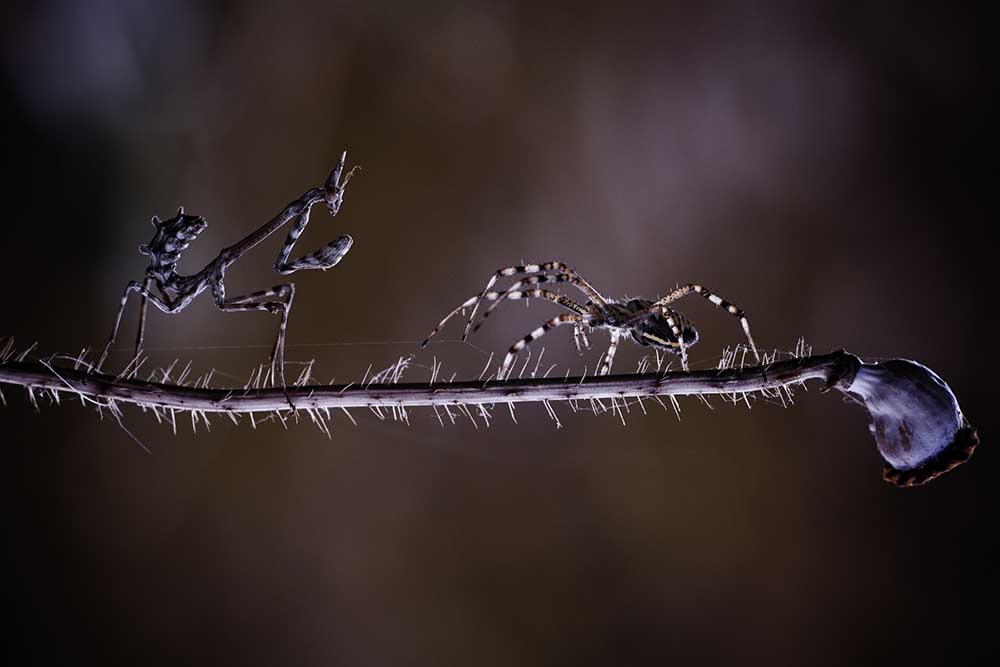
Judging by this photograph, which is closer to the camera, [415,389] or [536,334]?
[415,389]

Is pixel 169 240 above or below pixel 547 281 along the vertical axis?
below

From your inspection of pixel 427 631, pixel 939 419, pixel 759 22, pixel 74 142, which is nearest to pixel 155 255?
pixel 74 142

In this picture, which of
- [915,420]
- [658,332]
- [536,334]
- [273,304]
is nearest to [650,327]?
[658,332]

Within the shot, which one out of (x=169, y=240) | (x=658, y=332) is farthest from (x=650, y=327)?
(x=169, y=240)

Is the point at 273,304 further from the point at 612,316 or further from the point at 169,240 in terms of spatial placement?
the point at 612,316

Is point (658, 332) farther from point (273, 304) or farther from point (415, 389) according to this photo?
point (273, 304)

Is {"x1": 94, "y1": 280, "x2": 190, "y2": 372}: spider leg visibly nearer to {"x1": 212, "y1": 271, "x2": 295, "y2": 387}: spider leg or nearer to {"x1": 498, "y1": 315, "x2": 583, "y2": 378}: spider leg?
{"x1": 212, "y1": 271, "x2": 295, "y2": 387}: spider leg
